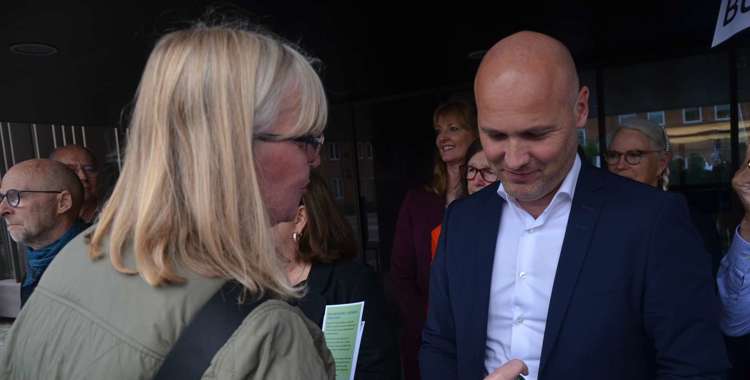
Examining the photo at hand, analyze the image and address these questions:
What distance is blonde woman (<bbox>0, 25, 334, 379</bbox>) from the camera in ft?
2.48

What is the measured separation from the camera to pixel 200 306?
29.9 inches

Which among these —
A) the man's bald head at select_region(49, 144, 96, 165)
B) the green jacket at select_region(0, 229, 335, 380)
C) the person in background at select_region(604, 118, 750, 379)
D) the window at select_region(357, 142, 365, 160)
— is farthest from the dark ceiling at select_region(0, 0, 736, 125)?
the green jacket at select_region(0, 229, 335, 380)

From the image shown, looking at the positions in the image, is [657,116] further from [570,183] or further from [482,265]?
[482,265]

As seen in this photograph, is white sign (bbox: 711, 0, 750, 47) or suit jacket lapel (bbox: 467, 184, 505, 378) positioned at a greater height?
white sign (bbox: 711, 0, 750, 47)

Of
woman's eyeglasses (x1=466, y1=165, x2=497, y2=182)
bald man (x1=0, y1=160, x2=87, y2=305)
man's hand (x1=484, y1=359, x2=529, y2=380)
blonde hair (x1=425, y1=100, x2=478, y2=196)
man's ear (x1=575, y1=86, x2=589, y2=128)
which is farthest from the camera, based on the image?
blonde hair (x1=425, y1=100, x2=478, y2=196)

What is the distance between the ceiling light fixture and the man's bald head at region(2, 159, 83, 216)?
1479mm

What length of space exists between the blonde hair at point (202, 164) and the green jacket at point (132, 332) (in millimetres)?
42

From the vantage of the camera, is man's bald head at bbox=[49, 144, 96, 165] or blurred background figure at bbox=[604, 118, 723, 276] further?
man's bald head at bbox=[49, 144, 96, 165]

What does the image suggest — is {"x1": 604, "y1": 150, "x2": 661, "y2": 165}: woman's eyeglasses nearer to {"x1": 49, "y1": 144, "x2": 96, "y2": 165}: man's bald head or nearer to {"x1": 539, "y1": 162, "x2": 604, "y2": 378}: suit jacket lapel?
Result: {"x1": 539, "y1": 162, "x2": 604, "y2": 378}: suit jacket lapel

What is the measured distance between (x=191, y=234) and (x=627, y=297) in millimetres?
1137

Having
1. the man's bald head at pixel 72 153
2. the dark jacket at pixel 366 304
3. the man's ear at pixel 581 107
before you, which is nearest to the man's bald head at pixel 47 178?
the man's bald head at pixel 72 153

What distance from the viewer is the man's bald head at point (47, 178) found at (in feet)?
9.55

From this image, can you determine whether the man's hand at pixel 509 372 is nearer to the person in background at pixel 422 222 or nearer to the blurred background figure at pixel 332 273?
the blurred background figure at pixel 332 273

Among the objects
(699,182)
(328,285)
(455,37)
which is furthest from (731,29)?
(699,182)
